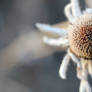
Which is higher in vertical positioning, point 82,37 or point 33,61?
point 82,37

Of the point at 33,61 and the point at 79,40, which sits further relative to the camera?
the point at 33,61

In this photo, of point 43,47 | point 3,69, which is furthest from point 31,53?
point 3,69

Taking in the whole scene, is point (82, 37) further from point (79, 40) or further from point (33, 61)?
point (33, 61)

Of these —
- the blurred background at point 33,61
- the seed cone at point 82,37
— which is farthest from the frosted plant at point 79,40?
the blurred background at point 33,61

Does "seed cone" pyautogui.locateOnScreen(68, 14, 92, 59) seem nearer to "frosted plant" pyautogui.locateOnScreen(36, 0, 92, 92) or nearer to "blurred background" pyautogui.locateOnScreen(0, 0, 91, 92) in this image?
"frosted plant" pyautogui.locateOnScreen(36, 0, 92, 92)

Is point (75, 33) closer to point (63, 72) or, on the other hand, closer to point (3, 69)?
point (63, 72)

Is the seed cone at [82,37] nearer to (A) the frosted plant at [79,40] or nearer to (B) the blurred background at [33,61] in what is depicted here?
(A) the frosted plant at [79,40]

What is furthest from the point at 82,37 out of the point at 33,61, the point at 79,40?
the point at 33,61
